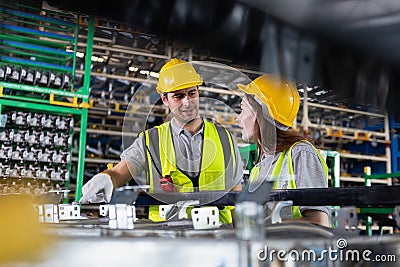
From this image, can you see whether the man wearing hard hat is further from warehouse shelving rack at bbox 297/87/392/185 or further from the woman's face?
warehouse shelving rack at bbox 297/87/392/185

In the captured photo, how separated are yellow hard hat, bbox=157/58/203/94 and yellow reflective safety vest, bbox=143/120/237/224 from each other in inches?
2.6

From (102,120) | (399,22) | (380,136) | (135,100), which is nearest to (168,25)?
(399,22)

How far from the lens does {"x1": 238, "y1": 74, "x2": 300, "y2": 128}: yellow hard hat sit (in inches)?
19.1

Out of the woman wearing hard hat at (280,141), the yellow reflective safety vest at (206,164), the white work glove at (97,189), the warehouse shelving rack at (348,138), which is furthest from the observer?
the warehouse shelving rack at (348,138)

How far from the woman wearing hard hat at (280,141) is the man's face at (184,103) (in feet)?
0.25

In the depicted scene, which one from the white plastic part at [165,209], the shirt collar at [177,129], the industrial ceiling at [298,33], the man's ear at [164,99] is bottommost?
the white plastic part at [165,209]

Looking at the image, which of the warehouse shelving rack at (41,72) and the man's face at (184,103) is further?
the warehouse shelving rack at (41,72)

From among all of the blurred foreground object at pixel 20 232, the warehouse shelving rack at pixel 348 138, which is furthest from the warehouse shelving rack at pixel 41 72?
the blurred foreground object at pixel 20 232

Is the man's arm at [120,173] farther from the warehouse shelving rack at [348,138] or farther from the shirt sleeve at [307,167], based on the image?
the warehouse shelving rack at [348,138]

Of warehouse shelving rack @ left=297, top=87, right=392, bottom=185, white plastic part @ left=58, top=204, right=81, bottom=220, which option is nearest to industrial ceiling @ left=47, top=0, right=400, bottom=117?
white plastic part @ left=58, top=204, right=81, bottom=220

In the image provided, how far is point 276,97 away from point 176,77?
178 mm

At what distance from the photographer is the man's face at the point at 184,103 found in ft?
2.35

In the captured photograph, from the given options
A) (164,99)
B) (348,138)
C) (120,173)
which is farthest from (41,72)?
(348,138)

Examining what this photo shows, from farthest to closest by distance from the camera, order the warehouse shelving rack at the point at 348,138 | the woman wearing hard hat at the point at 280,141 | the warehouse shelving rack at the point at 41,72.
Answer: the warehouse shelving rack at the point at 348,138, the warehouse shelving rack at the point at 41,72, the woman wearing hard hat at the point at 280,141
